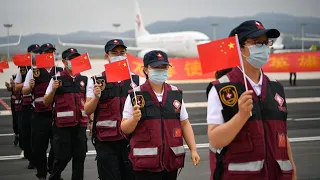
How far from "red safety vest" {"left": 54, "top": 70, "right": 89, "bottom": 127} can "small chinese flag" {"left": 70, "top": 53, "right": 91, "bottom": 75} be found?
0.51 meters

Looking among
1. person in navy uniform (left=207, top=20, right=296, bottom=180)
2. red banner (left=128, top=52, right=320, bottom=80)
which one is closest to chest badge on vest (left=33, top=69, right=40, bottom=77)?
person in navy uniform (left=207, top=20, right=296, bottom=180)

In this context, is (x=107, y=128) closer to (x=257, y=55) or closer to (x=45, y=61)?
(x=45, y=61)

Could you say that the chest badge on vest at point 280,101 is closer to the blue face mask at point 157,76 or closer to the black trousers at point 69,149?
the blue face mask at point 157,76

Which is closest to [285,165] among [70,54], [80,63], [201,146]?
[80,63]

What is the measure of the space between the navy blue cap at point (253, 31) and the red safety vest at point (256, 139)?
0.25m

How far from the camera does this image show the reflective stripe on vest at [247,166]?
3.41 meters

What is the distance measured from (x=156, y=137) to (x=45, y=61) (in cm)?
409

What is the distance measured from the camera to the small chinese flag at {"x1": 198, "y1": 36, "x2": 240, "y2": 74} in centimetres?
338

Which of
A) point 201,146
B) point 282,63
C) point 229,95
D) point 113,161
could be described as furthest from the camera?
point 282,63

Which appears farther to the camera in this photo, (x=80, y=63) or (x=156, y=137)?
(x=80, y=63)

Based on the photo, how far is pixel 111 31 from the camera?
92688mm

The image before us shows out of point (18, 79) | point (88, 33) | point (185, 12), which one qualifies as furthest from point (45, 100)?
point (88, 33)

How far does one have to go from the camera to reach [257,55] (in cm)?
342

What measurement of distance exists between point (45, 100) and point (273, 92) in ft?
15.4
